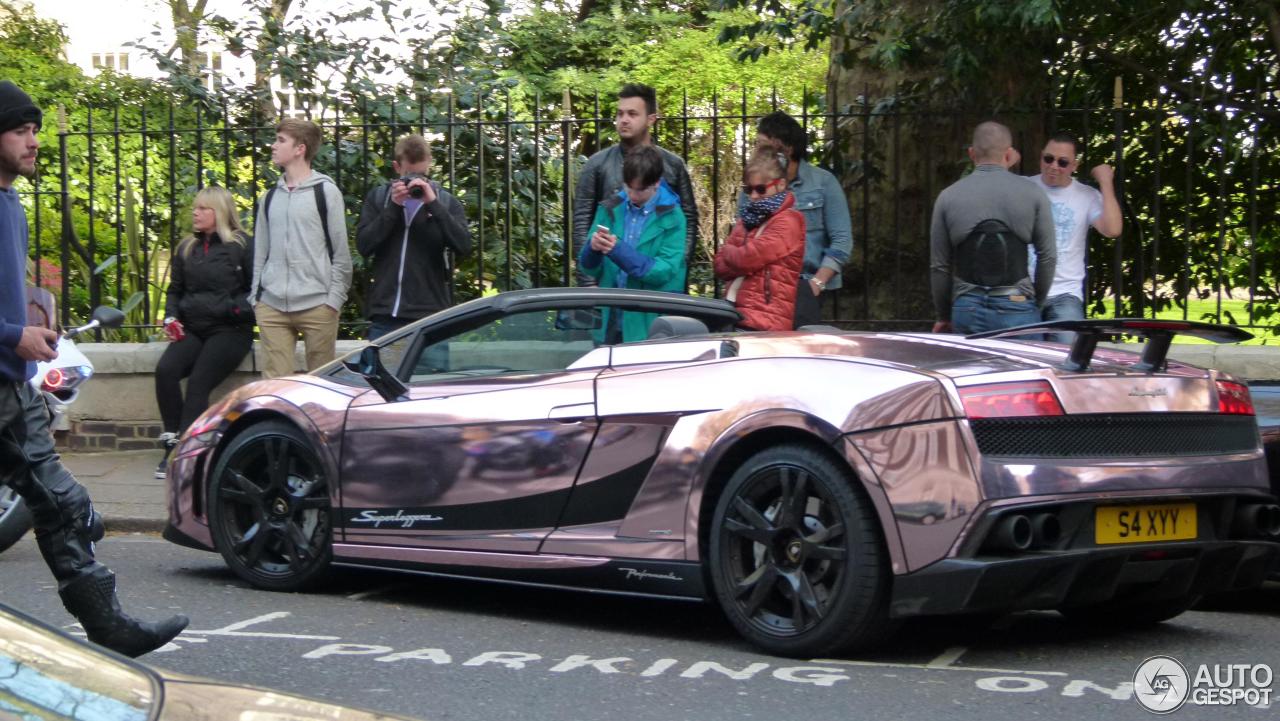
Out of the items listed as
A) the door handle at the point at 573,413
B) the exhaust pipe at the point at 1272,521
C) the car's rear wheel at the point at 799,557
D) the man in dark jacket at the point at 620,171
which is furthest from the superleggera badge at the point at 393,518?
the exhaust pipe at the point at 1272,521

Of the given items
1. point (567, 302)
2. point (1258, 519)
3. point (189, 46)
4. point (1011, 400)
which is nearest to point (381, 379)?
point (567, 302)

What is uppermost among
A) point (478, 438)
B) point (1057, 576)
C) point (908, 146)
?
point (908, 146)

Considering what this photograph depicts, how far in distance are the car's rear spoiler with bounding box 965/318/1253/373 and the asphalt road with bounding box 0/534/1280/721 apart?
3.20ft

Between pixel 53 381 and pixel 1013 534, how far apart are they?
5263 millimetres

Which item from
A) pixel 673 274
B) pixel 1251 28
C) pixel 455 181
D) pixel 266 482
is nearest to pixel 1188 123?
pixel 1251 28

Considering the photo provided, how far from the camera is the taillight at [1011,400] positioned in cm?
514

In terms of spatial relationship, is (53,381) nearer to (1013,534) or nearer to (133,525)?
(133,525)

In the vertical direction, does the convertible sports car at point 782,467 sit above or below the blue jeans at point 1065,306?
below

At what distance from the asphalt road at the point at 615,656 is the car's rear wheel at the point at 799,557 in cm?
12

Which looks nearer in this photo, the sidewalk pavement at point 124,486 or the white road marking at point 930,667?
the white road marking at point 930,667

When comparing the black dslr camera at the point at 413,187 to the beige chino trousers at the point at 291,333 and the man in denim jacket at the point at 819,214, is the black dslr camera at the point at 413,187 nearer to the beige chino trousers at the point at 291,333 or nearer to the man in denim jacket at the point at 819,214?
the beige chino trousers at the point at 291,333

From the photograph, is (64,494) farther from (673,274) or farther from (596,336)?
(673,274)

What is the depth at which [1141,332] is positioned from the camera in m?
5.48

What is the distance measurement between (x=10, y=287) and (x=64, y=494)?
26.7 inches
